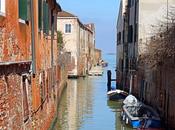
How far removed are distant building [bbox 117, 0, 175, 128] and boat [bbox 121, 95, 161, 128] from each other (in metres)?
1.08

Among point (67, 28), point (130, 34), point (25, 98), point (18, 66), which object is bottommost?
point (25, 98)

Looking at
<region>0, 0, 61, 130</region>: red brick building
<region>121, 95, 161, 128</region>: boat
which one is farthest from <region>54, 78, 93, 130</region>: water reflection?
<region>0, 0, 61, 130</region>: red brick building

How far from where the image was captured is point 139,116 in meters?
23.6

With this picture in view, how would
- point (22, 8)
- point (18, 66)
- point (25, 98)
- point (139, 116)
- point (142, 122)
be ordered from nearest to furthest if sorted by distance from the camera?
point (18, 66) → point (22, 8) → point (25, 98) → point (142, 122) → point (139, 116)

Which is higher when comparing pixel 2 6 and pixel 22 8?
pixel 22 8

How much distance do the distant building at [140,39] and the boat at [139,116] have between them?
42.6 inches

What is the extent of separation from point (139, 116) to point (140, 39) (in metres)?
13.3

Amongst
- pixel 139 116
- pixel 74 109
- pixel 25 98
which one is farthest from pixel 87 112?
pixel 25 98

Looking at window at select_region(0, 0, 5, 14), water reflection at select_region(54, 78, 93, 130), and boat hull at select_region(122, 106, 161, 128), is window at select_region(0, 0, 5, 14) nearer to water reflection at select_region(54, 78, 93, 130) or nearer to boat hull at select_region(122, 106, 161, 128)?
boat hull at select_region(122, 106, 161, 128)

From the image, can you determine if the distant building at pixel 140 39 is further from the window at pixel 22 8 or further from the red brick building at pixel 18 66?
the window at pixel 22 8

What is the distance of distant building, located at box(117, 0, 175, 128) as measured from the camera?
99.1 feet

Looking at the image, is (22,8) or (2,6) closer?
(2,6)

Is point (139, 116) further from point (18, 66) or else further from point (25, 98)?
point (18, 66)

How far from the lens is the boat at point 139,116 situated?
21.7 metres
